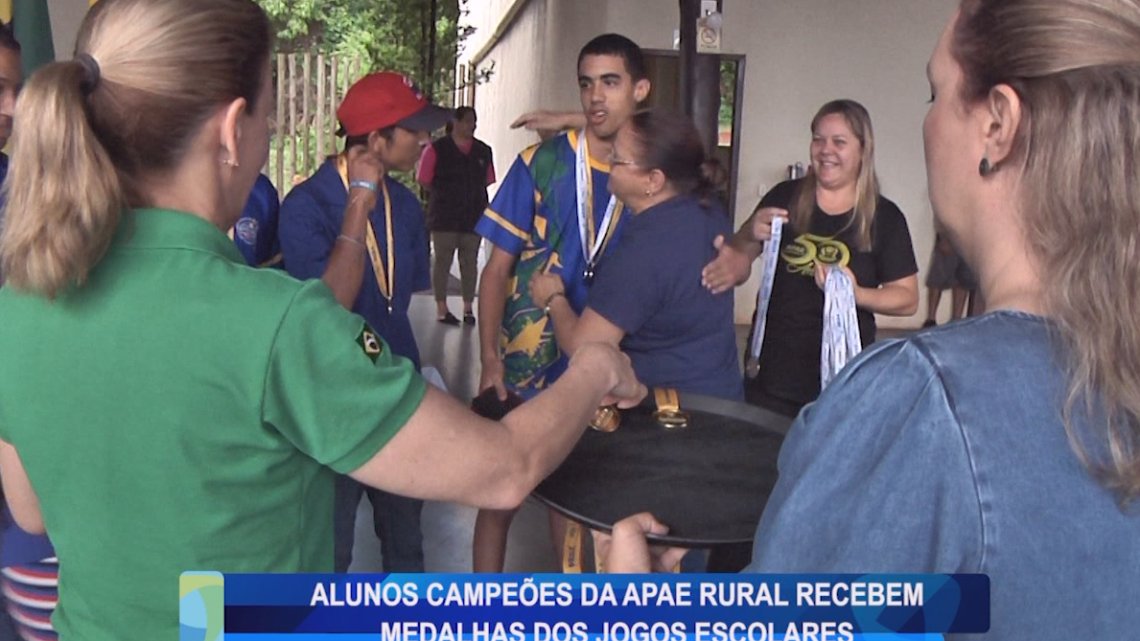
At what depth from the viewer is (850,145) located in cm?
293

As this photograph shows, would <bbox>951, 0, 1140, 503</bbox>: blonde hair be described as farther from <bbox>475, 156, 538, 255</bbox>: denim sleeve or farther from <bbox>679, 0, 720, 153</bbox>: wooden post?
<bbox>679, 0, 720, 153</bbox>: wooden post

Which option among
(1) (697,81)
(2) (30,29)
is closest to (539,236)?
(2) (30,29)

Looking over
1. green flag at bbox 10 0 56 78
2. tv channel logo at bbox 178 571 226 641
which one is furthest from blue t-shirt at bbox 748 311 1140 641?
green flag at bbox 10 0 56 78

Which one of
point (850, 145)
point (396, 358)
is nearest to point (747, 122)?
point (850, 145)

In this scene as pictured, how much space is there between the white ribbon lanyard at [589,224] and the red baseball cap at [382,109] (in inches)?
18.2

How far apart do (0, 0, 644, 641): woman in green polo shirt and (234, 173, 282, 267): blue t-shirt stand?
4.55 feet

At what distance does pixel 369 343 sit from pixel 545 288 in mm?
1568

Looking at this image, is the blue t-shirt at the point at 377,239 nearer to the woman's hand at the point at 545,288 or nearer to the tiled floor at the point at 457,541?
the woman's hand at the point at 545,288

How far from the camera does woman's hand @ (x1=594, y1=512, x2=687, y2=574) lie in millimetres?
1107

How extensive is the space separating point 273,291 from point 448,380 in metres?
5.28

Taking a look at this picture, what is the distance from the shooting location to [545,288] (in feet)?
8.54

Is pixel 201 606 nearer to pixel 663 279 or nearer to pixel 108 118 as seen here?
pixel 108 118

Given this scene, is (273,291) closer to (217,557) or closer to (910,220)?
(217,557)

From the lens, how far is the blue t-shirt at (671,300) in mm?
2314
